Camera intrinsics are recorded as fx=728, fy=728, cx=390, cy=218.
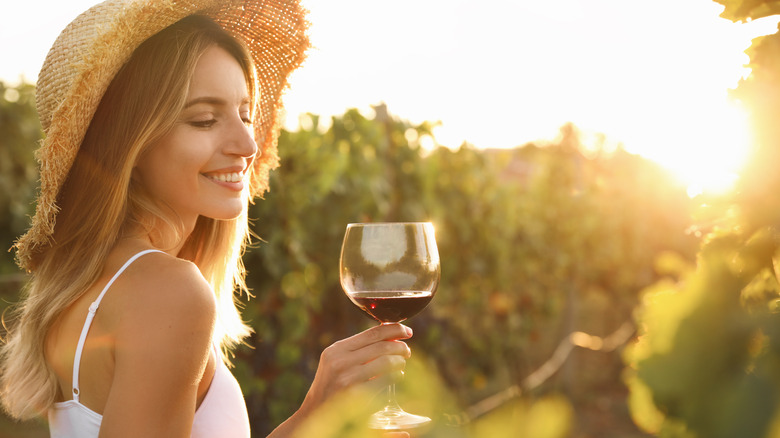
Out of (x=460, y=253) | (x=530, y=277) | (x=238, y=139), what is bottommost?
(x=530, y=277)

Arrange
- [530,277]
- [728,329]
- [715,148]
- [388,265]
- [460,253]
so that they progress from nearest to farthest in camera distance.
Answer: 1. [728,329]
2. [715,148]
3. [388,265]
4. [460,253]
5. [530,277]

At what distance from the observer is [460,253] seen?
8.20 m

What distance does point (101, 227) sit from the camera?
1.96 metres

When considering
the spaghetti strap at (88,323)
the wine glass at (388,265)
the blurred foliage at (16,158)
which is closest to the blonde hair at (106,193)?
the spaghetti strap at (88,323)

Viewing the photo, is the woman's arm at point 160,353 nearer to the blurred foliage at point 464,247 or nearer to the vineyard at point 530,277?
the blurred foliage at point 464,247

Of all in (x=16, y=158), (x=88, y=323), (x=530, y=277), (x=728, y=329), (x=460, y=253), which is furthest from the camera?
(x=530, y=277)

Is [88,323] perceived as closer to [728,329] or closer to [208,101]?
[208,101]

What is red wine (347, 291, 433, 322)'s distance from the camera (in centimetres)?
190

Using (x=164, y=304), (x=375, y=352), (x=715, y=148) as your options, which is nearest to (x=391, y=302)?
(x=375, y=352)

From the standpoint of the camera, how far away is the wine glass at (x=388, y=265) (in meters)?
1.89

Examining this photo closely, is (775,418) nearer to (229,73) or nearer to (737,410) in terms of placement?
(737,410)

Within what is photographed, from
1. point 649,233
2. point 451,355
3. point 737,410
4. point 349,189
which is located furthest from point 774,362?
point 649,233

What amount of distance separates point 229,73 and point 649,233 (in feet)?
39.0

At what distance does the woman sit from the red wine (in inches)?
6.2
